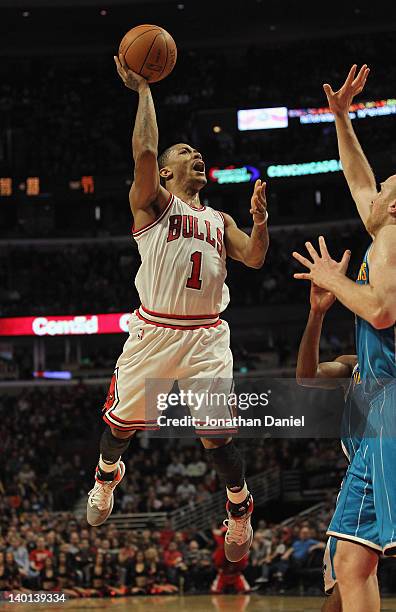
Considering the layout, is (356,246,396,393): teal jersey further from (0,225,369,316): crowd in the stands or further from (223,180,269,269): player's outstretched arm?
(0,225,369,316): crowd in the stands

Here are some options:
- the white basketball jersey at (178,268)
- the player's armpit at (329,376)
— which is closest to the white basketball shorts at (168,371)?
the white basketball jersey at (178,268)

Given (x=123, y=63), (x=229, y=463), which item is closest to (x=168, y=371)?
(x=229, y=463)

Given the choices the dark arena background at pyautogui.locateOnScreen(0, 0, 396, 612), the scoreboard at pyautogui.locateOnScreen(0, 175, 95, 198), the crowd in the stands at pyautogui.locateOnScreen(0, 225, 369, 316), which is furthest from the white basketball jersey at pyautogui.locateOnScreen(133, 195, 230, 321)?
the scoreboard at pyautogui.locateOnScreen(0, 175, 95, 198)

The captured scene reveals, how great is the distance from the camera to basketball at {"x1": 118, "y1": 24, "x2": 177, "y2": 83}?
249 inches

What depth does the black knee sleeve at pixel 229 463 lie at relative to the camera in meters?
6.70

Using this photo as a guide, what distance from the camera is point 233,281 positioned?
2942 cm

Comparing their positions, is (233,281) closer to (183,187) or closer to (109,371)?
(109,371)

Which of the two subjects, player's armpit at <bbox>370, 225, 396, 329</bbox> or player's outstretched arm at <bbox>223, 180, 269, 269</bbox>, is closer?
player's armpit at <bbox>370, 225, 396, 329</bbox>

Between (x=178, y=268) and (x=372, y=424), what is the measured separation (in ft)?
7.67

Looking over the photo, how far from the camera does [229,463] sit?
6754mm

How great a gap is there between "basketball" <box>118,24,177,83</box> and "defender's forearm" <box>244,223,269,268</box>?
142 cm

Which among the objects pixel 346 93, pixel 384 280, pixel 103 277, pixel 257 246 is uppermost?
pixel 103 277

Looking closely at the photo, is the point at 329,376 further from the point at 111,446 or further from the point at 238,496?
the point at 111,446

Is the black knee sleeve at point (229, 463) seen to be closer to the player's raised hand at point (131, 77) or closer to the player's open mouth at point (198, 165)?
the player's open mouth at point (198, 165)
